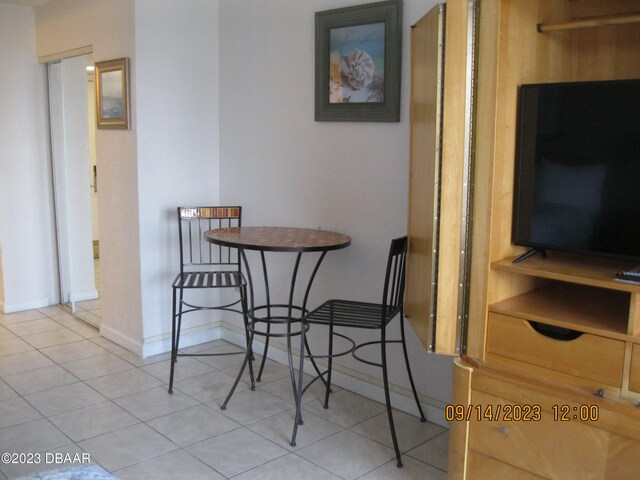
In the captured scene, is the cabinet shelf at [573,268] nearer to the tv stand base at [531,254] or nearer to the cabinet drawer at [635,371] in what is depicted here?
the tv stand base at [531,254]

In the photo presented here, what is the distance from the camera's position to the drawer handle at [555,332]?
2.07 meters

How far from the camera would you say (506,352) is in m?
2.22

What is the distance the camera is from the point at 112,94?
13.3ft

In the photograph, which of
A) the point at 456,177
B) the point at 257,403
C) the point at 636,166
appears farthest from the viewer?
the point at 257,403

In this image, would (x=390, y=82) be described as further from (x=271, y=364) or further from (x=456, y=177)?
(x=271, y=364)

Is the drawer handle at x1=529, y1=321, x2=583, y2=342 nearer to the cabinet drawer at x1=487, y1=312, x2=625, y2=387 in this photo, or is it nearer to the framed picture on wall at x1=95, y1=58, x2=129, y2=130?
the cabinet drawer at x1=487, y1=312, x2=625, y2=387

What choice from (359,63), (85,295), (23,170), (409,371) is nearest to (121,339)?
(85,295)

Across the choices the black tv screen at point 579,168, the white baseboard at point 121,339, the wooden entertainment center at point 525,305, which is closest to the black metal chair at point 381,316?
the wooden entertainment center at point 525,305

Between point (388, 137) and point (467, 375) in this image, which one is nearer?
point (467, 375)

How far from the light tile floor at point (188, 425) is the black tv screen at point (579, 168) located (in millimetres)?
1201

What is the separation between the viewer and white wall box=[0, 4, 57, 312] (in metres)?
4.84

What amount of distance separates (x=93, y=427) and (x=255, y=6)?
2614mm

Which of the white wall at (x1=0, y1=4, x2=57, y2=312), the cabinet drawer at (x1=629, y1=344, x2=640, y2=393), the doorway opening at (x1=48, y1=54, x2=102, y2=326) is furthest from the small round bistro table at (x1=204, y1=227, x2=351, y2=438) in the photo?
the white wall at (x1=0, y1=4, x2=57, y2=312)

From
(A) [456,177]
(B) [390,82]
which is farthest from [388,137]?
(A) [456,177]
